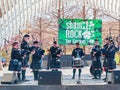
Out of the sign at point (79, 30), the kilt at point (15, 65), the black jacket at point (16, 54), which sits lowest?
the kilt at point (15, 65)

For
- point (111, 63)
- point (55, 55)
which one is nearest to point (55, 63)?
point (55, 55)

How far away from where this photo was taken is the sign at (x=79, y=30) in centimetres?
2125

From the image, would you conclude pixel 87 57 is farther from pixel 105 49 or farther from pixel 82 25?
pixel 105 49

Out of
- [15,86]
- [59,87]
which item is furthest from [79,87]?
[15,86]

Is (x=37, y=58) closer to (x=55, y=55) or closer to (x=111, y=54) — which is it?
(x=55, y=55)

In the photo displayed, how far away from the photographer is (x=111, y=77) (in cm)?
1118

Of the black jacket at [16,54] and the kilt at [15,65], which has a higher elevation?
the black jacket at [16,54]

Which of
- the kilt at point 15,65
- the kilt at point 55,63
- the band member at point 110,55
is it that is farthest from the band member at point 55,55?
the band member at point 110,55

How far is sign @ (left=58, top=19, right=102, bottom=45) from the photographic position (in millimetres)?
21250

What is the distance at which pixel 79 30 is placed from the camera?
2150cm

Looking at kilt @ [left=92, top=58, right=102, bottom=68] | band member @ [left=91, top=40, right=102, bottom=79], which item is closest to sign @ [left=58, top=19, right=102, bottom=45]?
band member @ [left=91, top=40, right=102, bottom=79]

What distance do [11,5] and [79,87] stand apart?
8.57 ft

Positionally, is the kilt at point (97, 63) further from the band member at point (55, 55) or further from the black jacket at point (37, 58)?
the black jacket at point (37, 58)

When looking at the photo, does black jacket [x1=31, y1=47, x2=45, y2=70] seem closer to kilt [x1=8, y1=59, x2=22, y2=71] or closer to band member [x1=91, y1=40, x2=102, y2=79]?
kilt [x1=8, y1=59, x2=22, y2=71]
